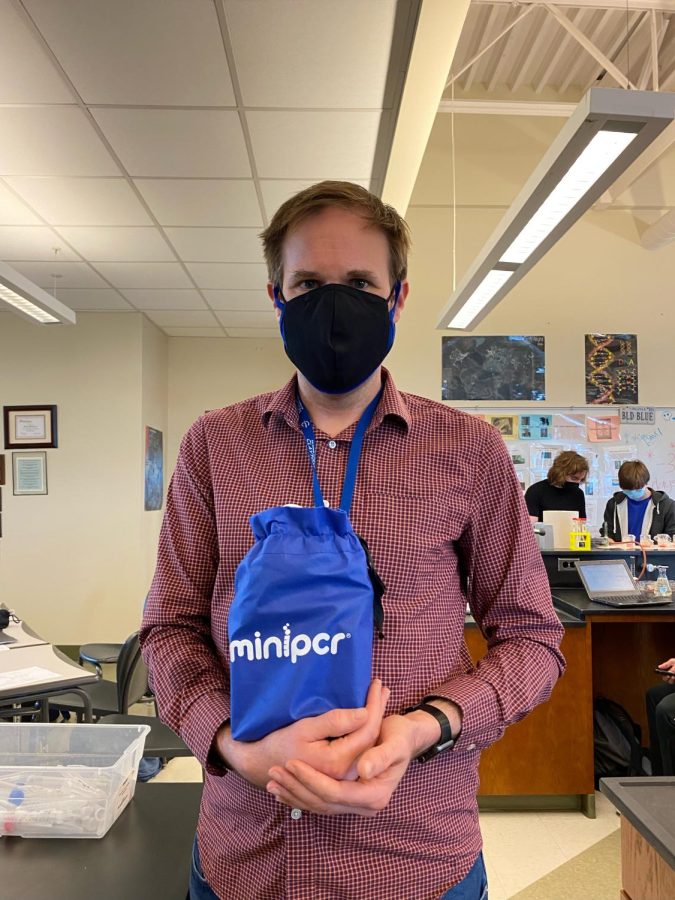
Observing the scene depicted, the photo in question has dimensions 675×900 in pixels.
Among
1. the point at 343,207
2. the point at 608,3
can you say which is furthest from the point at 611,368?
the point at 343,207

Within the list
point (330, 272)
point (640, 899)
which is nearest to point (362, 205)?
point (330, 272)

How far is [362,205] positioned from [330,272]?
11cm

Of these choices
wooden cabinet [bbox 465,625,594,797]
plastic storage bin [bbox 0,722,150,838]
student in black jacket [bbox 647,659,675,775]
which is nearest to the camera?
plastic storage bin [bbox 0,722,150,838]

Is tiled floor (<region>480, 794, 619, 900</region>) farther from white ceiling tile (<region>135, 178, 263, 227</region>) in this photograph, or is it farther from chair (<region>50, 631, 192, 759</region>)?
white ceiling tile (<region>135, 178, 263, 227</region>)

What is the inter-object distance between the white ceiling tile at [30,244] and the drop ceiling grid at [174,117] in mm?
15

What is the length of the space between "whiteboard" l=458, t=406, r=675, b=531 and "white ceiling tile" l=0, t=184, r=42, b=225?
366 cm

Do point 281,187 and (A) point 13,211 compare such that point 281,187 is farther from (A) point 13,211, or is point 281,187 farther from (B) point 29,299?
(B) point 29,299

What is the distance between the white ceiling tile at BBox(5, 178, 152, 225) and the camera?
3.60m

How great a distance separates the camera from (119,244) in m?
4.51

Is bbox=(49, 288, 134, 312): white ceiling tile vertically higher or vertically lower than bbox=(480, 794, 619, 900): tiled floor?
higher

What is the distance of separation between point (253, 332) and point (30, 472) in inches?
100.0

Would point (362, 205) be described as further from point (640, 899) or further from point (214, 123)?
point (214, 123)

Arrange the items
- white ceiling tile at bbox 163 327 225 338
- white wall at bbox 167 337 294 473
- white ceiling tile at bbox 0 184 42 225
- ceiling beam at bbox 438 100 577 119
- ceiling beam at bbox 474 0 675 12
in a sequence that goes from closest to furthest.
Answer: white ceiling tile at bbox 0 184 42 225 → ceiling beam at bbox 474 0 675 12 → ceiling beam at bbox 438 100 577 119 → white ceiling tile at bbox 163 327 225 338 → white wall at bbox 167 337 294 473

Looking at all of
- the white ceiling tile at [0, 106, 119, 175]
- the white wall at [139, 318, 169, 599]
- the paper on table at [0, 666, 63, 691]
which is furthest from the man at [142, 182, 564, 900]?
the white wall at [139, 318, 169, 599]
